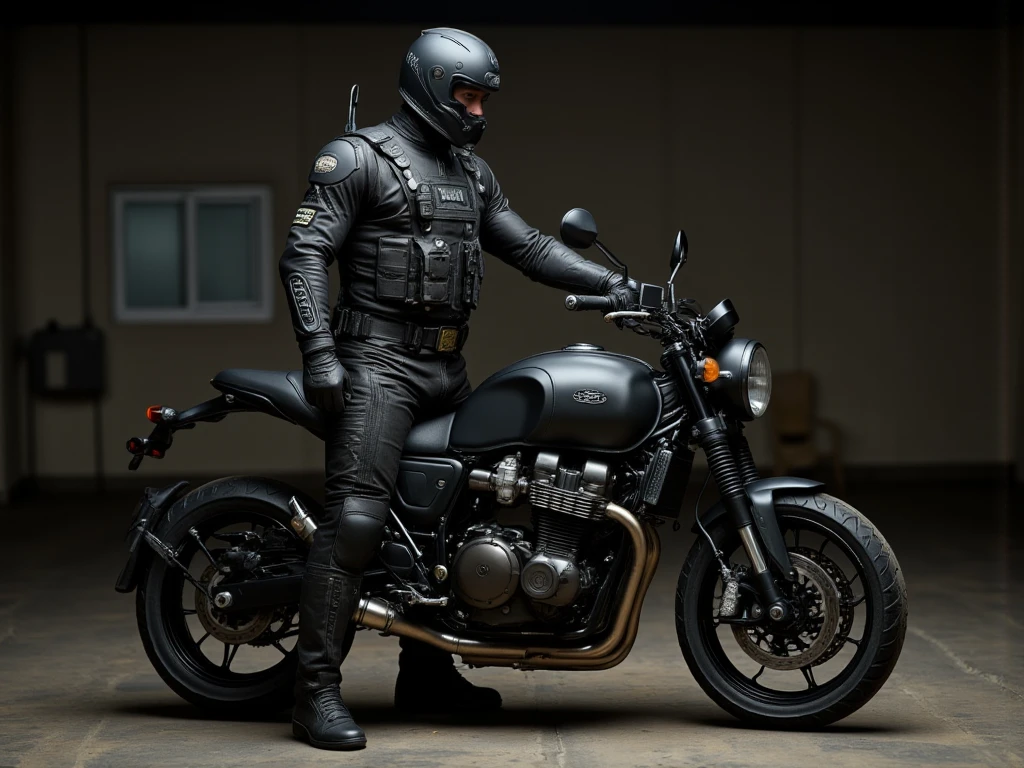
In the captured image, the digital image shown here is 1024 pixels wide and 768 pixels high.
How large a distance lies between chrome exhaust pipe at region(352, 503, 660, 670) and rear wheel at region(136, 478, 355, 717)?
30 cm

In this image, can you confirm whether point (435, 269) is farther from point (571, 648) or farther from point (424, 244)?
point (571, 648)

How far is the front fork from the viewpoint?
4.09m

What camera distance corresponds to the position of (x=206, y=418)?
14.3 ft

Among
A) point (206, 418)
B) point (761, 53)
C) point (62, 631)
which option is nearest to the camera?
point (206, 418)

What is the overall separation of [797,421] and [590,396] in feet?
22.5

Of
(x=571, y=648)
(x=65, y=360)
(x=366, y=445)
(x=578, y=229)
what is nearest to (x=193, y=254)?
(x=65, y=360)

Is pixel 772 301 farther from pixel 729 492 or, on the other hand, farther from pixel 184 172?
pixel 729 492

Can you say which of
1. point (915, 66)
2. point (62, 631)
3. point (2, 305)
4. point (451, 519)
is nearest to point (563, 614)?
point (451, 519)

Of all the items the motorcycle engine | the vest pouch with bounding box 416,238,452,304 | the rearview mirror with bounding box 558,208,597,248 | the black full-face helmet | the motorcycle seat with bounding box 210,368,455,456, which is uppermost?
the black full-face helmet

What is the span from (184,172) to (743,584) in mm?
7379

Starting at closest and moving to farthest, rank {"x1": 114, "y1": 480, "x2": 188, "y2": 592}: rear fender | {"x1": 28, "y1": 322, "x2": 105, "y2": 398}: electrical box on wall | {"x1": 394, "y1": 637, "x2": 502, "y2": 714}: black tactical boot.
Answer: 1. {"x1": 114, "y1": 480, "x2": 188, "y2": 592}: rear fender
2. {"x1": 394, "y1": 637, "x2": 502, "y2": 714}: black tactical boot
3. {"x1": 28, "y1": 322, "x2": 105, "y2": 398}: electrical box on wall

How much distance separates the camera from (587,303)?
13.6ft

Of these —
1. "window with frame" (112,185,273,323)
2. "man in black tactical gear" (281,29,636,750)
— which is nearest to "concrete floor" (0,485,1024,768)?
"man in black tactical gear" (281,29,636,750)

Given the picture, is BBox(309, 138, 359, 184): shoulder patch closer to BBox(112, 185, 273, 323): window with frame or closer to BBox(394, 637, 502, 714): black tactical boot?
BBox(394, 637, 502, 714): black tactical boot
